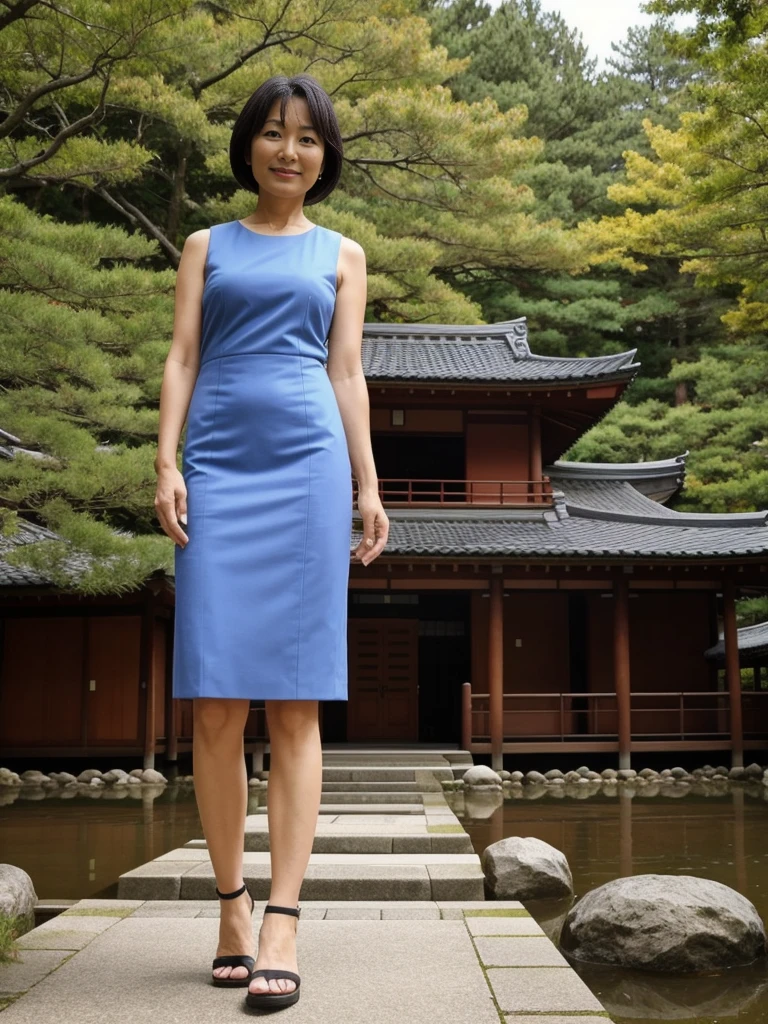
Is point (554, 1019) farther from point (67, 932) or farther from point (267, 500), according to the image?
point (67, 932)

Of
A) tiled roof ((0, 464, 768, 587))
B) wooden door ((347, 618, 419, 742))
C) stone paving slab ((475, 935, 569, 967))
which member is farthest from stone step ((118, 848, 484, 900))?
wooden door ((347, 618, 419, 742))

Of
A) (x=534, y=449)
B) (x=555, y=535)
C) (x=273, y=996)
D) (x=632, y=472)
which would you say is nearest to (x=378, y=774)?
(x=555, y=535)

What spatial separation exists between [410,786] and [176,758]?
4675 mm

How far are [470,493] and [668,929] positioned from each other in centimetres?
1177

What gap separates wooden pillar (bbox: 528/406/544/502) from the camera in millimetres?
15758

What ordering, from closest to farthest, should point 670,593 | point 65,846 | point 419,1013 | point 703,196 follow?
point 419,1013 < point 65,846 < point 703,196 < point 670,593

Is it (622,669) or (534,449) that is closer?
(622,669)

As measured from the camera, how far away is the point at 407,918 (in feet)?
10.5

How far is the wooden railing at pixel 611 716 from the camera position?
45.2ft

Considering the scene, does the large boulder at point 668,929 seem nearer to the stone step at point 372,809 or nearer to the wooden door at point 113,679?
the stone step at point 372,809

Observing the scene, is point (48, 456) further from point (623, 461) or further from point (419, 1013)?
point (623, 461)

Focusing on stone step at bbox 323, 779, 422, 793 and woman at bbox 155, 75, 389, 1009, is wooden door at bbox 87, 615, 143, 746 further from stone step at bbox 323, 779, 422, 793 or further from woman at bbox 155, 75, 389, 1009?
woman at bbox 155, 75, 389, 1009

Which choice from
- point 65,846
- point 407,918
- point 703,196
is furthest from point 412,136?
point 407,918

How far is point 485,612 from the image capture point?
49.1 ft
